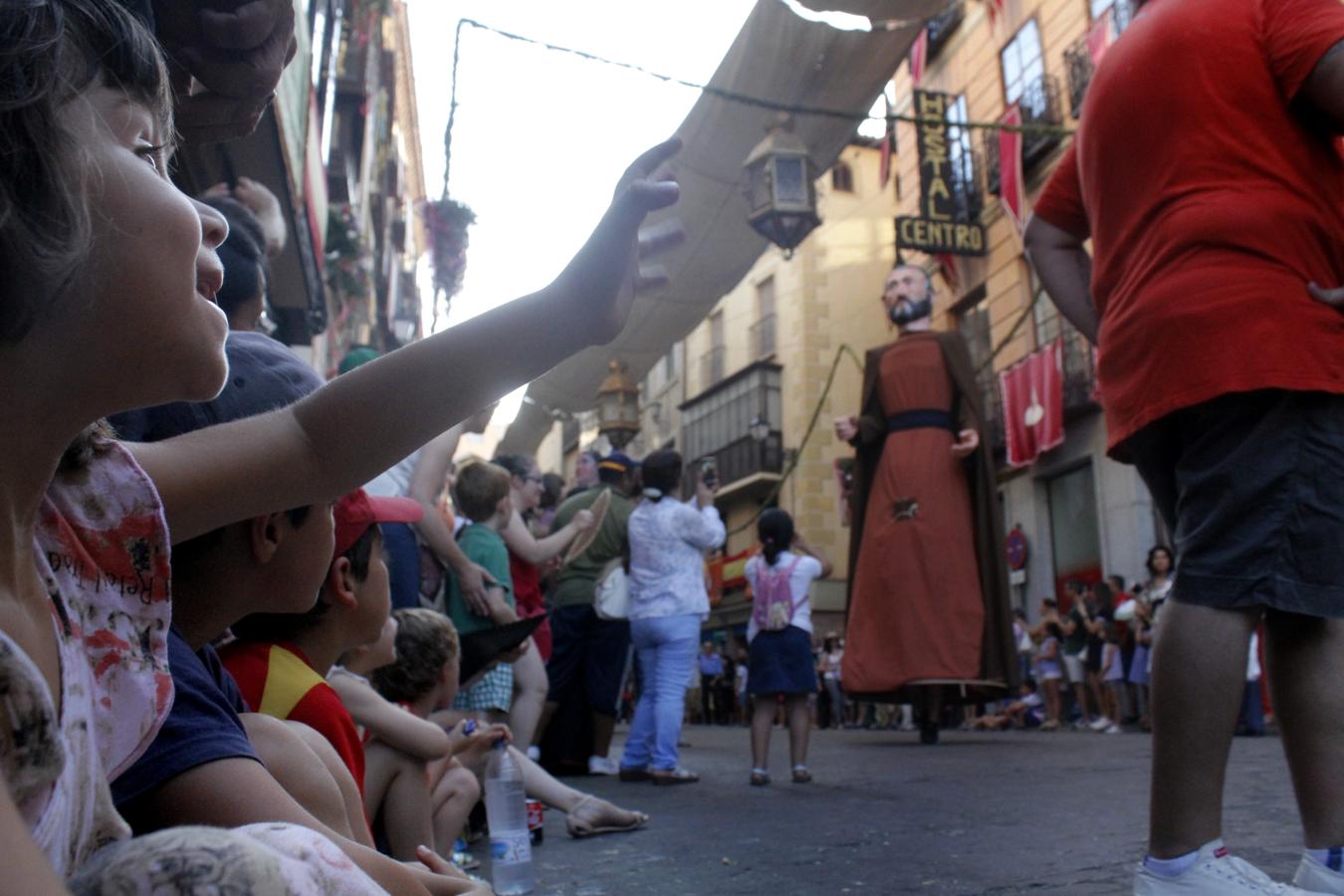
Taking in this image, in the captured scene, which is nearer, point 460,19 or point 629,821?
point 629,821

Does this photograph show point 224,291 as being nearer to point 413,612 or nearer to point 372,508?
point 372,508

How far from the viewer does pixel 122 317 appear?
3.21ft

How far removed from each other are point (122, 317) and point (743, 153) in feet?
26.3

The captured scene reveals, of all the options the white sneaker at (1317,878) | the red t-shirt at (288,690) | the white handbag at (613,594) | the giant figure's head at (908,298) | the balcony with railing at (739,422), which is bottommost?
the white sneaker at (1317,878)

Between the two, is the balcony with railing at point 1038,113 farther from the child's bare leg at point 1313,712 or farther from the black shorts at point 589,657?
the child's bare leg at point 1313,712

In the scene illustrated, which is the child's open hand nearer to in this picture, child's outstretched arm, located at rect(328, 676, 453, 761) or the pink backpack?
child's outstretched arm, located at rect(328, 676, 453, 761)

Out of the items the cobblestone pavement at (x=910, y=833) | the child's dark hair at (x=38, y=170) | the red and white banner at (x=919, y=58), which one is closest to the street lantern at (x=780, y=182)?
the cobblestone pavement at (x=910, y=833)

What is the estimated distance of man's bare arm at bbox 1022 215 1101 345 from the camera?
2811 millimetres

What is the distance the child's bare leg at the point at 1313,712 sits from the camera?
6.63ft

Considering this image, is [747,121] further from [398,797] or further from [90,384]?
[90,384]

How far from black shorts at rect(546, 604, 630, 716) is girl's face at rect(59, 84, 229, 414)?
19.7 feet

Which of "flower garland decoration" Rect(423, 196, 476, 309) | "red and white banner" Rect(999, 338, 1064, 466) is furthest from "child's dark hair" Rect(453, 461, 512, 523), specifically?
"red and white banner" Rect(999, 338, 1064, 466)

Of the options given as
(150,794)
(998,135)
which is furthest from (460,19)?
(998,135)

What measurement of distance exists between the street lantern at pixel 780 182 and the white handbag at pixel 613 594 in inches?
106
